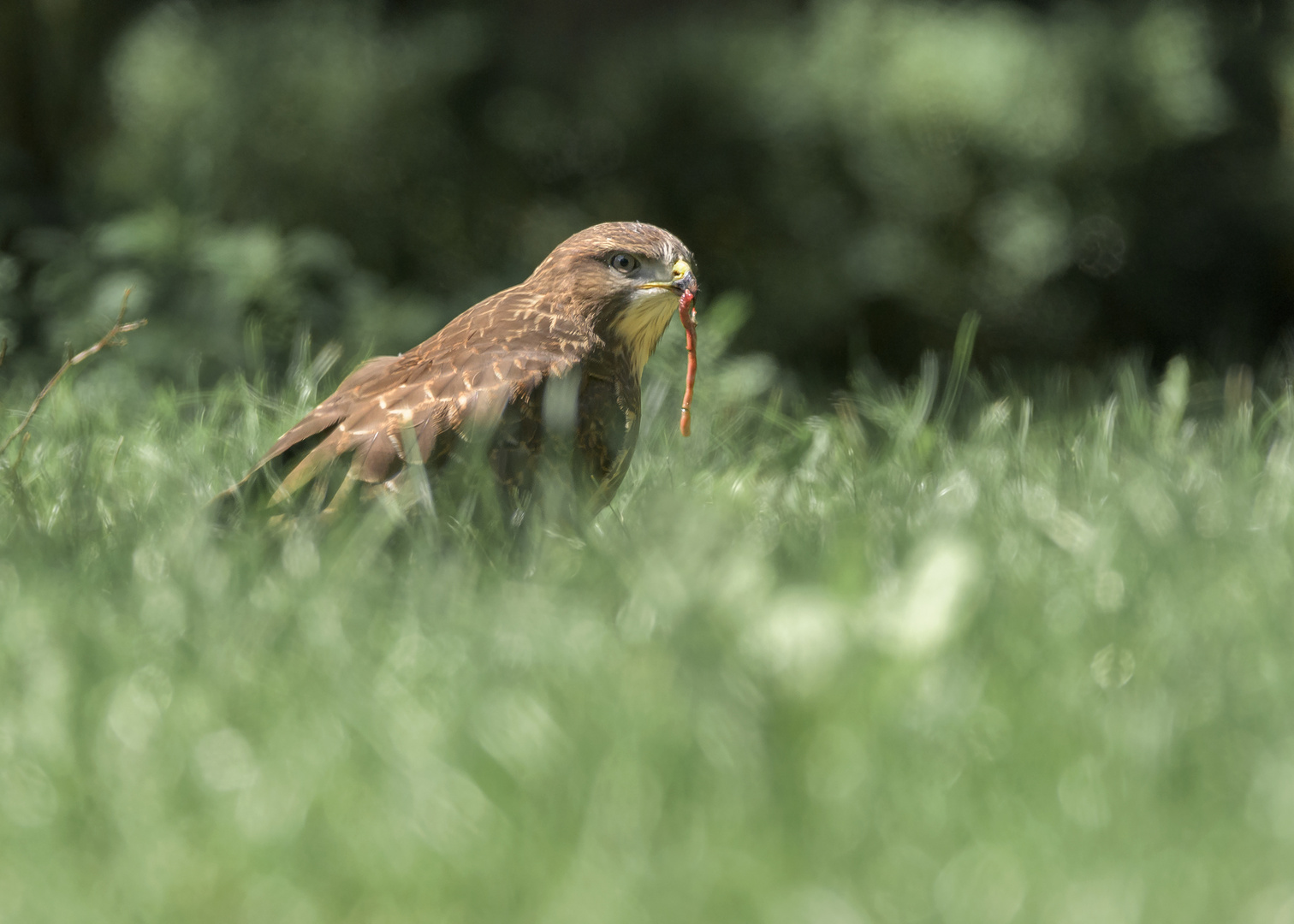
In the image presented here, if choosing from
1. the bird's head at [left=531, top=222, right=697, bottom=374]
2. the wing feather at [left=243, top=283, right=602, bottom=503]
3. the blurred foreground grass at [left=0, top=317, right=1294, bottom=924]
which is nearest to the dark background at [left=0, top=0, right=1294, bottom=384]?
the bird's head at [left=531, top=222, right=697, bottom=374]

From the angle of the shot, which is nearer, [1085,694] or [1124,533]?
[1085,694]

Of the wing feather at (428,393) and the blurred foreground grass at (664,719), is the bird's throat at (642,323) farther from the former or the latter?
the blurred foreground grass at (664,719)

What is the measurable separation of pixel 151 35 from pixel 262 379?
8.28 feet

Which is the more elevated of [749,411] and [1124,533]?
[1124,533]

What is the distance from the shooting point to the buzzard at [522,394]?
103 inches

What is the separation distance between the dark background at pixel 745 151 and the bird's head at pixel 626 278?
7.24 ft

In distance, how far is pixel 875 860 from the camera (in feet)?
4.60

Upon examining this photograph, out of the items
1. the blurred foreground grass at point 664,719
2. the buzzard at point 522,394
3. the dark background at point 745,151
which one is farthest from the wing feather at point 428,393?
the dark background at point 745,151

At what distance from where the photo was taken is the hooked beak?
3174mm

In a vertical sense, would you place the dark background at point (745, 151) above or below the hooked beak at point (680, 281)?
below

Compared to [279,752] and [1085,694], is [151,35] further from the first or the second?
[1085,694]

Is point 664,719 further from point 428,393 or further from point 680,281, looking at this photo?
point 680,281

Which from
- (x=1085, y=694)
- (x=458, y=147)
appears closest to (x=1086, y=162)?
(x=458, y=147)

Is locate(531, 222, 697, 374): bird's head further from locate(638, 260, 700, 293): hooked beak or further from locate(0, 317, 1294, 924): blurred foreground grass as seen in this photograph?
locate(0, 317, 1294, 924): blurred foreground grass
